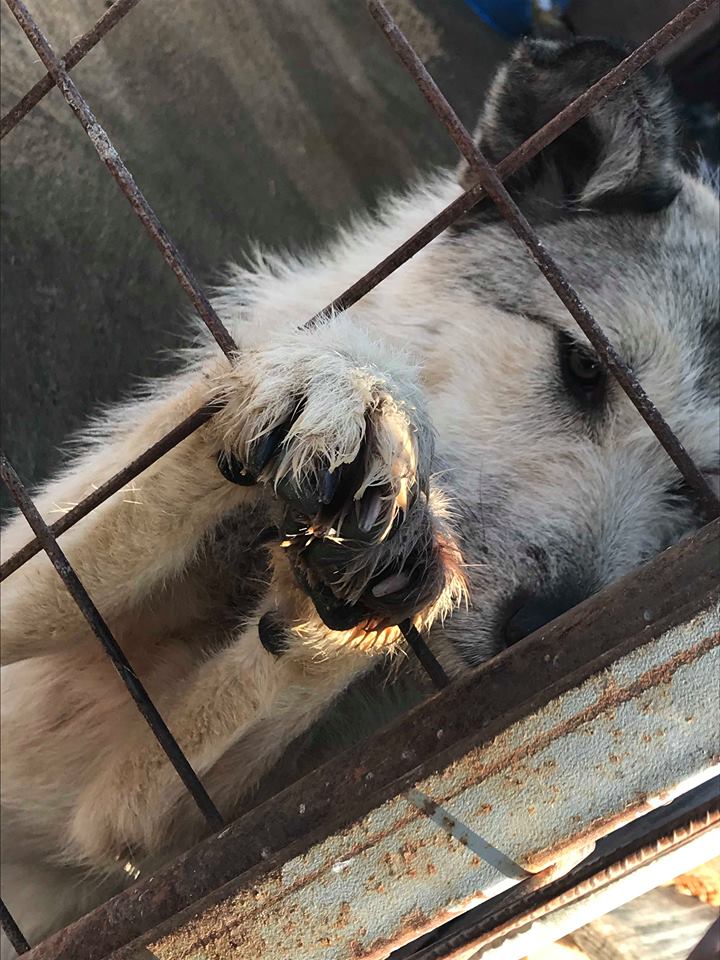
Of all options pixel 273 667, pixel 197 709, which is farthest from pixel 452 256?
pixel 197 709

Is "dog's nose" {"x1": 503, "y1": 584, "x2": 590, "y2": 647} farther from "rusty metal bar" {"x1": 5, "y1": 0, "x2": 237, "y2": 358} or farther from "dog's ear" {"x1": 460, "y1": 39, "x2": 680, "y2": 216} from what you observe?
"dog's ear" {"x1": 460, "y1": 39, "x2": 680, "y2": 216}

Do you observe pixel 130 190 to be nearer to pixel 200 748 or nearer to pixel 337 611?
pixel 337 611

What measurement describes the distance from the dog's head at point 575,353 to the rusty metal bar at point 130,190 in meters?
0.72

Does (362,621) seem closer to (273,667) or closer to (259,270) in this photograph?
(273,667)

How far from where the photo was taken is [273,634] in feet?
6.14

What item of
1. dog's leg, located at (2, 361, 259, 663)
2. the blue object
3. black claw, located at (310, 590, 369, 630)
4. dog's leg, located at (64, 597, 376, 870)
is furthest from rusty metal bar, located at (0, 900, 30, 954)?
the blue object

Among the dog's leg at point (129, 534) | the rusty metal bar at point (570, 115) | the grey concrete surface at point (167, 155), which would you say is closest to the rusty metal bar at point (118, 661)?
the dog's leg at point (129, 534)

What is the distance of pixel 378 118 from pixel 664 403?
2029 millimetres

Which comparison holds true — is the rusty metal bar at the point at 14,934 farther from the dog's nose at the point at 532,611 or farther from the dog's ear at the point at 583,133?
the dog's ear at the point at 583,133

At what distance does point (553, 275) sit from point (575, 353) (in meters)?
0.65

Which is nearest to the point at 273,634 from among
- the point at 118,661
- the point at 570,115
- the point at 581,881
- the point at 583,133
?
the point at 118,661

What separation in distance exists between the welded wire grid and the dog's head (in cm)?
44

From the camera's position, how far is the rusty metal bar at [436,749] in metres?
1.37

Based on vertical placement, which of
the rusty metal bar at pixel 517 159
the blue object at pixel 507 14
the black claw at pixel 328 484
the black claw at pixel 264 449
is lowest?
the black claw at pixel 328 484
